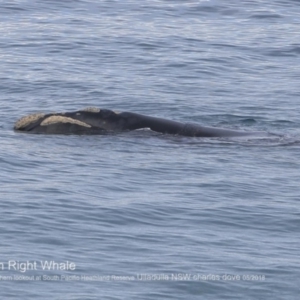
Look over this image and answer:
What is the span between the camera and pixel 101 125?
1945cm

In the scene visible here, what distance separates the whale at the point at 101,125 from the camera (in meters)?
19.4

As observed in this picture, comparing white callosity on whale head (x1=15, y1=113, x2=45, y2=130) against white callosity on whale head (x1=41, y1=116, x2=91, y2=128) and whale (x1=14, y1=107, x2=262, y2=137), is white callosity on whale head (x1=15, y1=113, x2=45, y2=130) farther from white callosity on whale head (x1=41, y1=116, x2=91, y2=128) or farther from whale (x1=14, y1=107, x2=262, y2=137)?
white callosity on whale head (x1=41, y1=116, x2=91, y2=128)

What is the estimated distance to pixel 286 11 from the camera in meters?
35.1

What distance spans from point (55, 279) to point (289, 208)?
4305mm

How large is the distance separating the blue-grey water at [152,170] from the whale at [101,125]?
26cm

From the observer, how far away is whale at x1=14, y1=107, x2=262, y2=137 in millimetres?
19422

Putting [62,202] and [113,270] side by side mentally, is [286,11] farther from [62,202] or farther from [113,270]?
[113,270]

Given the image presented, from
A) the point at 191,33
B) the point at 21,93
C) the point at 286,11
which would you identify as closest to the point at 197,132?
the point at 21,93

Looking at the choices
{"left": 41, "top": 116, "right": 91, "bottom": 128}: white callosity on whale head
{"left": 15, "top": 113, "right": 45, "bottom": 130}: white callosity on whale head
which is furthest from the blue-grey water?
{"left": 41, "top": 116, "right": 91, "bottom": 128}: white callosity on whale head

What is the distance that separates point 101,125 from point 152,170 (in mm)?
2691

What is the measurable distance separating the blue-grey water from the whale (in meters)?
0.26

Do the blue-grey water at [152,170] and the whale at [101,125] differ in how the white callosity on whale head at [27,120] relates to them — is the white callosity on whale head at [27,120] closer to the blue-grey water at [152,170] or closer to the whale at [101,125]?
the whale at [101,125]

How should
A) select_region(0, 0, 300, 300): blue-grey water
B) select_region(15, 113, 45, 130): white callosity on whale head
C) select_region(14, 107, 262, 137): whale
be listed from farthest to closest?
1. select_region(15, 113, 45, 130): white callosity on whale head
2. select_region(14, 107, 262, 137): whale
3. select_region(0, 0, 300, 300): blue-grey water

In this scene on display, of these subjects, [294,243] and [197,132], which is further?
[197,132]
